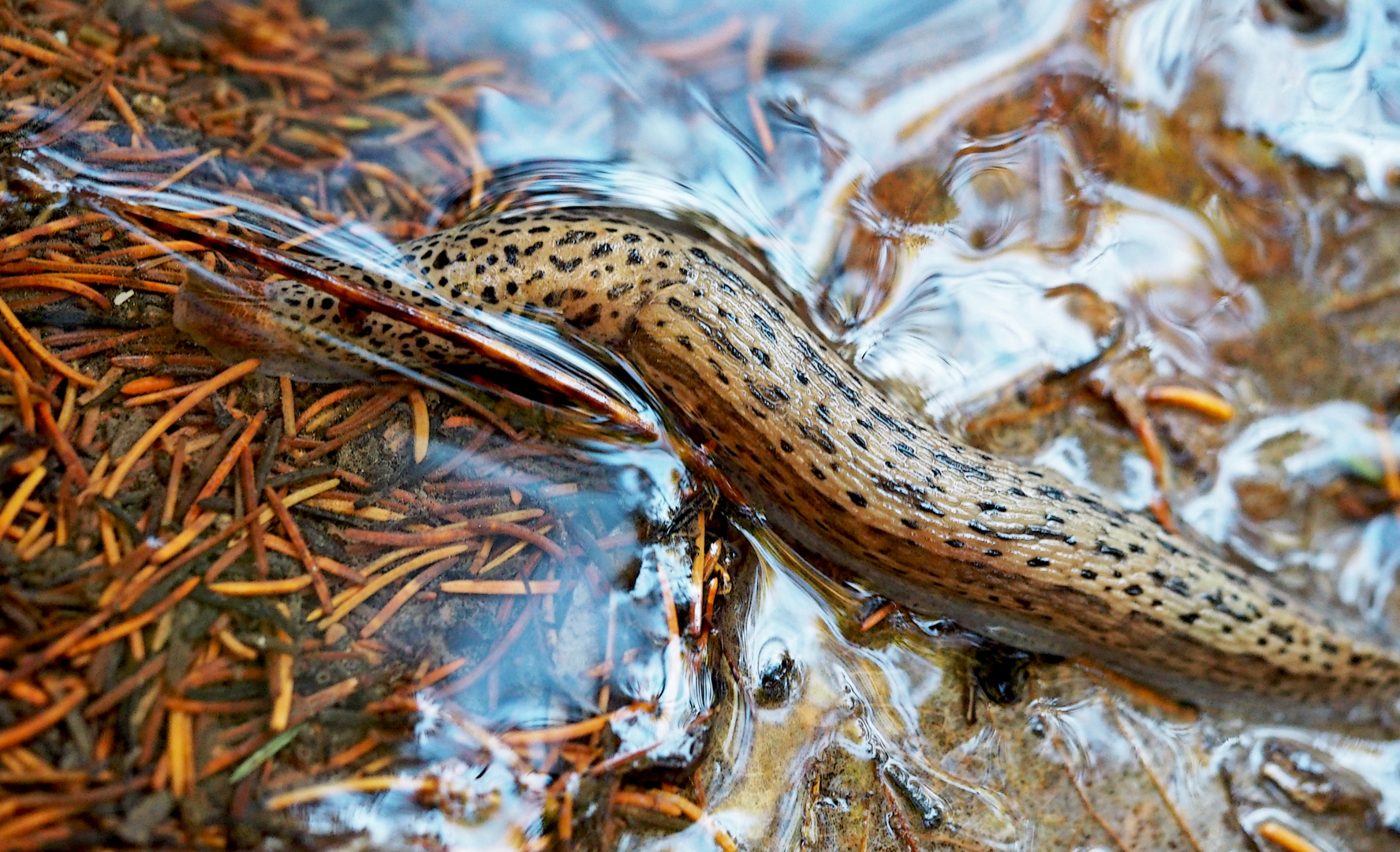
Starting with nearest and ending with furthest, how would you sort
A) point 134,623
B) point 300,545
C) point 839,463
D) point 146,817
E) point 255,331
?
point 146,817, point 134,623, point 300,545, point 255,331, point 839,463

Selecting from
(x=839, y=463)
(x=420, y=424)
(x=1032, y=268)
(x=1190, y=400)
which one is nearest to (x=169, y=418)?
(x=420, y=424)

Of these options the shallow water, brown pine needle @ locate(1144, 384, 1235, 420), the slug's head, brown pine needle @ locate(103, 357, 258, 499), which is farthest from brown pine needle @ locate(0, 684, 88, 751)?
brown pine needle @ locate(1144, 384, 1235, 420)

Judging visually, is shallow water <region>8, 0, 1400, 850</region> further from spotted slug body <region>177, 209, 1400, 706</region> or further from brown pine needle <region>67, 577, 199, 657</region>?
brown pine needle <region>67, 577, 199, 657</region>

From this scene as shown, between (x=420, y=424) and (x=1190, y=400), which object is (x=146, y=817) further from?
(x=1190, y=400)

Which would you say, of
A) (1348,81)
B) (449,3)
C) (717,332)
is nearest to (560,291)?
(717,332)

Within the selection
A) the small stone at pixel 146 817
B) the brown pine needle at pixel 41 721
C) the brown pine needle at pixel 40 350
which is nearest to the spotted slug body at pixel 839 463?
the brown pine needle at pixel 40 350
